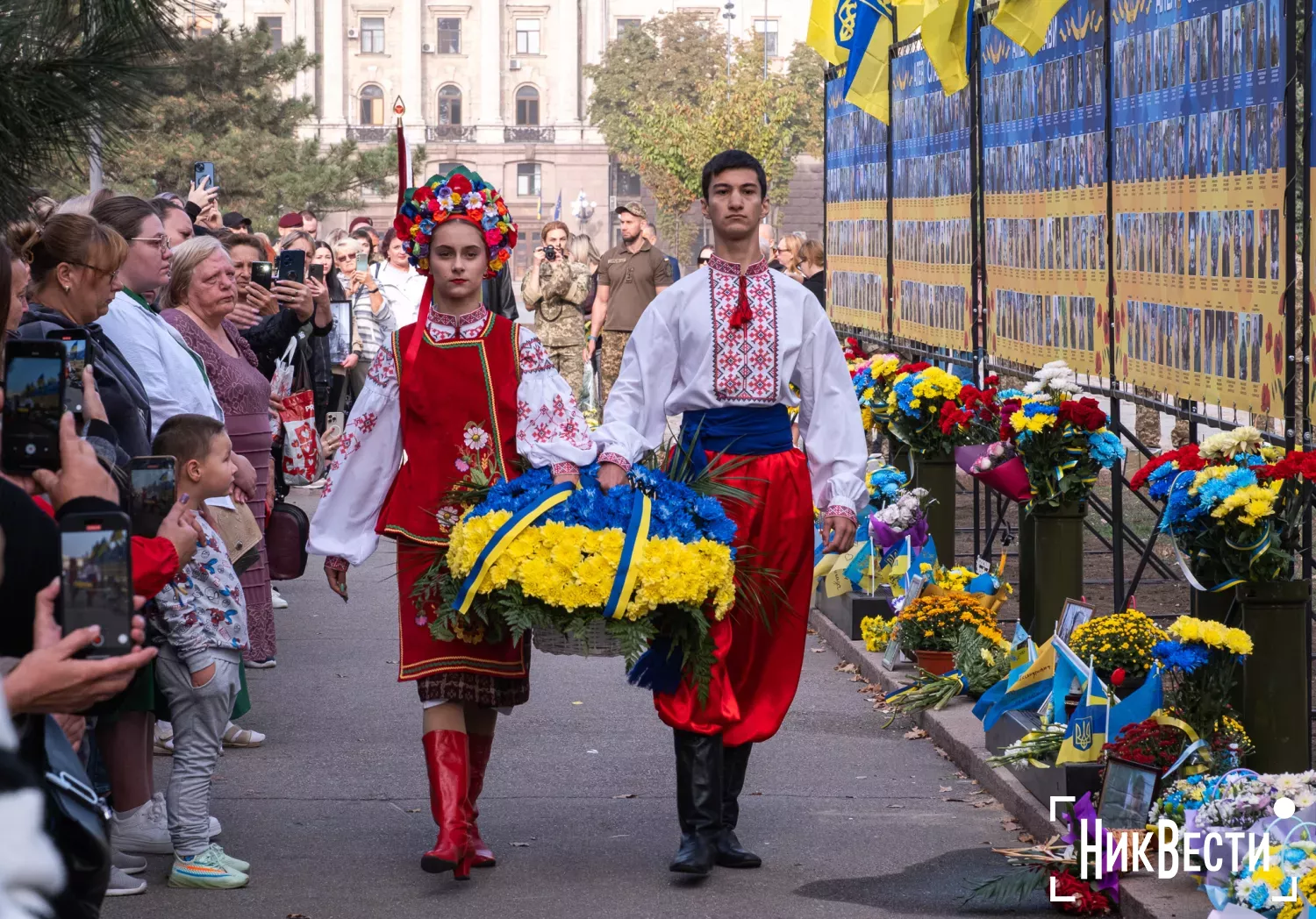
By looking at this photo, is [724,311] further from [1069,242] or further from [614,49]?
[614,49]

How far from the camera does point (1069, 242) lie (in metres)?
8.91

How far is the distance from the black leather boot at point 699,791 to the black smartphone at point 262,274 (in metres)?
3.94

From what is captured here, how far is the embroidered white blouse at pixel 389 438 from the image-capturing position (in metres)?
5.92

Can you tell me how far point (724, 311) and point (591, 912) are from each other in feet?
6.08

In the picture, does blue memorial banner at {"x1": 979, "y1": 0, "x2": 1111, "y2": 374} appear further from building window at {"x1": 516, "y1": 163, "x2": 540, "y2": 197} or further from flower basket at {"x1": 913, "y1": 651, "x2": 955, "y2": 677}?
building window at {"x1": 516, "y1": 163, "x2": 540, "y2": 197}

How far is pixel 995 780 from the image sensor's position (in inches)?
269

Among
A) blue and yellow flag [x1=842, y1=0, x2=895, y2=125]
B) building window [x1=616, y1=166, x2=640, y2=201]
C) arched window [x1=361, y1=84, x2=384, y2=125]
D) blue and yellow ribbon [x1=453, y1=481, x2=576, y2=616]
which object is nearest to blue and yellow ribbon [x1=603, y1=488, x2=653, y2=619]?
blue and yellow ribbon [x1=453, y1=481, x2=576, y2=616]

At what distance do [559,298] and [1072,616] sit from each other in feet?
41.0

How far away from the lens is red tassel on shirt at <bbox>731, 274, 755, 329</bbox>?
6.11 m

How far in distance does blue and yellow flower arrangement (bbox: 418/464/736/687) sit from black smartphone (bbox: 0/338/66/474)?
1.74 meters

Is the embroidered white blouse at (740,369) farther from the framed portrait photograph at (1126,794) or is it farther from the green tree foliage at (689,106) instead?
the green tree foliage at (689,106)

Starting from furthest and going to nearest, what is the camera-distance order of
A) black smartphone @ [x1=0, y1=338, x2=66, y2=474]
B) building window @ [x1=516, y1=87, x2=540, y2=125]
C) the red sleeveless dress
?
1. building window @ [x1=516, y1=87, x2=540, y2=125]
2. the red sleeveless dress
3. black smartphone @ [x1=0, y1=338, x2=66, y2=474]

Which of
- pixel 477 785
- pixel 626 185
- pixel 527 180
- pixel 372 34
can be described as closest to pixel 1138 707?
pixel 477 785

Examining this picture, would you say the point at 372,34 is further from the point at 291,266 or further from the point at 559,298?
the point at 291,266
